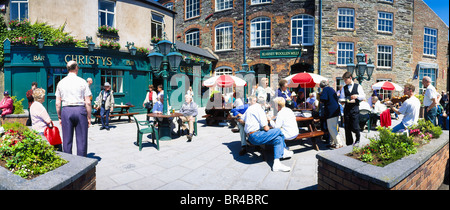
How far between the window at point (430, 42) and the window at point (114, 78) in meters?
24.2

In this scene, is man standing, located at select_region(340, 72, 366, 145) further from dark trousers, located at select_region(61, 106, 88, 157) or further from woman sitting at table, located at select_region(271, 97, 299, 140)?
dark trousers, located at select_region(61, 106, 88, 157)

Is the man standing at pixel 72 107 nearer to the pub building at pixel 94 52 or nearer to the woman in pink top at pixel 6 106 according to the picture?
the pub building at pixel 94 52

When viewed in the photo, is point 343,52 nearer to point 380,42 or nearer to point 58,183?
point 380,42

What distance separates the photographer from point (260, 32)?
61.7 feet

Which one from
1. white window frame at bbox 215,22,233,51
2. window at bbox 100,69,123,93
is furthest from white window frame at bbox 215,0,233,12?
window at bbox 100,69,123,93

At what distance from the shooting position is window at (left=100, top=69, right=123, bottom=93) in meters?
12.9

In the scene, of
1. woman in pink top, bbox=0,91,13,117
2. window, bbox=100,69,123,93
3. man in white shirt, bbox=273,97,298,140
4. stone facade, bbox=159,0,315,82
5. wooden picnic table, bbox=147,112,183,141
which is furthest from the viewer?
stone facade, bbox=159,0,315,82

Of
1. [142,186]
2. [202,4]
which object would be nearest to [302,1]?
[202,4]

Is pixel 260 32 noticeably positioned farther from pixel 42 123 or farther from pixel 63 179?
pixel 63 179

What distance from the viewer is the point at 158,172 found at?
161 inches

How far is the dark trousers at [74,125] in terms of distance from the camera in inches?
145

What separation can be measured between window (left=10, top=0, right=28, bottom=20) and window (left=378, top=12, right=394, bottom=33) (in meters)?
22.7

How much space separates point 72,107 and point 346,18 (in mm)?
18800

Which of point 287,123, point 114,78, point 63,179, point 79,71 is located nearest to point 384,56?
point 287,123
